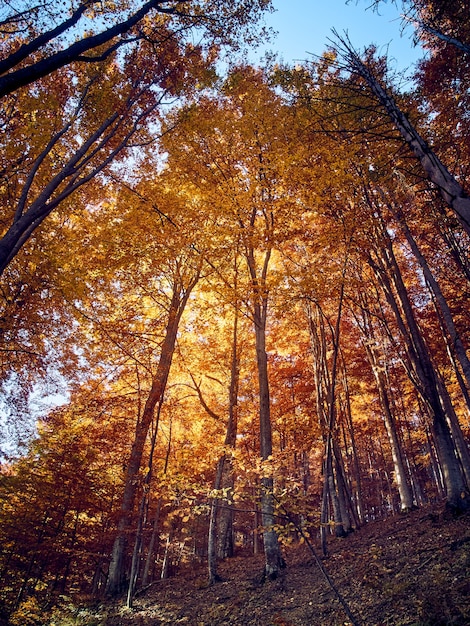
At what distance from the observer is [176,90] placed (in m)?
7.43

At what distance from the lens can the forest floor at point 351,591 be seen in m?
4.38

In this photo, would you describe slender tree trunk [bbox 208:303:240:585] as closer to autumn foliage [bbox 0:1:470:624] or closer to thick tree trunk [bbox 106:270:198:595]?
autumn foliage [bbox 0:1:470:624]

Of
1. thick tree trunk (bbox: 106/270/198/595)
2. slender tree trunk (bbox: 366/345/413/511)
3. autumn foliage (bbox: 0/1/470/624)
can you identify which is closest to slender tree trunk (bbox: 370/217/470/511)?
autumn foliage (bbox: 0/1/470/624)

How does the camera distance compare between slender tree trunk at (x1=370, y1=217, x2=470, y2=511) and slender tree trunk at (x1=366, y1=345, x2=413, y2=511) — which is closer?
slender tree trunk at (x1=370, y1=217, x2=470, y2=511)

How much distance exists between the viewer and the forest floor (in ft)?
14.4

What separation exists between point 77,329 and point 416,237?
10667 mm

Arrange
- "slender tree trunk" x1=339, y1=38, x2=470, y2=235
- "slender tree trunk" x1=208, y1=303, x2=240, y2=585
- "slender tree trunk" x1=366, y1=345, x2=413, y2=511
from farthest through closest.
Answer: "slender tree trunk" x1=366, y1=345, x2=413, y2=511 → "slender tree trunk" x1=208, y1=303, x2=240, y2=585 → "slender tree trunk" x1=339, y1=38, x2=470, y2=235

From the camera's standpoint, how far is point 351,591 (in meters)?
5.50

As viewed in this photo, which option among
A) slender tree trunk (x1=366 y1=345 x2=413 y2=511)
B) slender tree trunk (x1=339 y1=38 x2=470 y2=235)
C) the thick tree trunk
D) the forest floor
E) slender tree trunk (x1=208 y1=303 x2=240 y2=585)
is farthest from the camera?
slender tree trunk (x1=366 y1=345 x2=413 y2=511)

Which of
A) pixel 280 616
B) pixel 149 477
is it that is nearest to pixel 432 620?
pixel 280 616

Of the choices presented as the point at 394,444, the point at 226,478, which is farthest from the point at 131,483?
the point at 394,444

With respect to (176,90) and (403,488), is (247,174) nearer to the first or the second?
(176,90)

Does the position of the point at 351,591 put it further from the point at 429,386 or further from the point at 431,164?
the point at 431,164

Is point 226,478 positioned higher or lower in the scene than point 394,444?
lower
